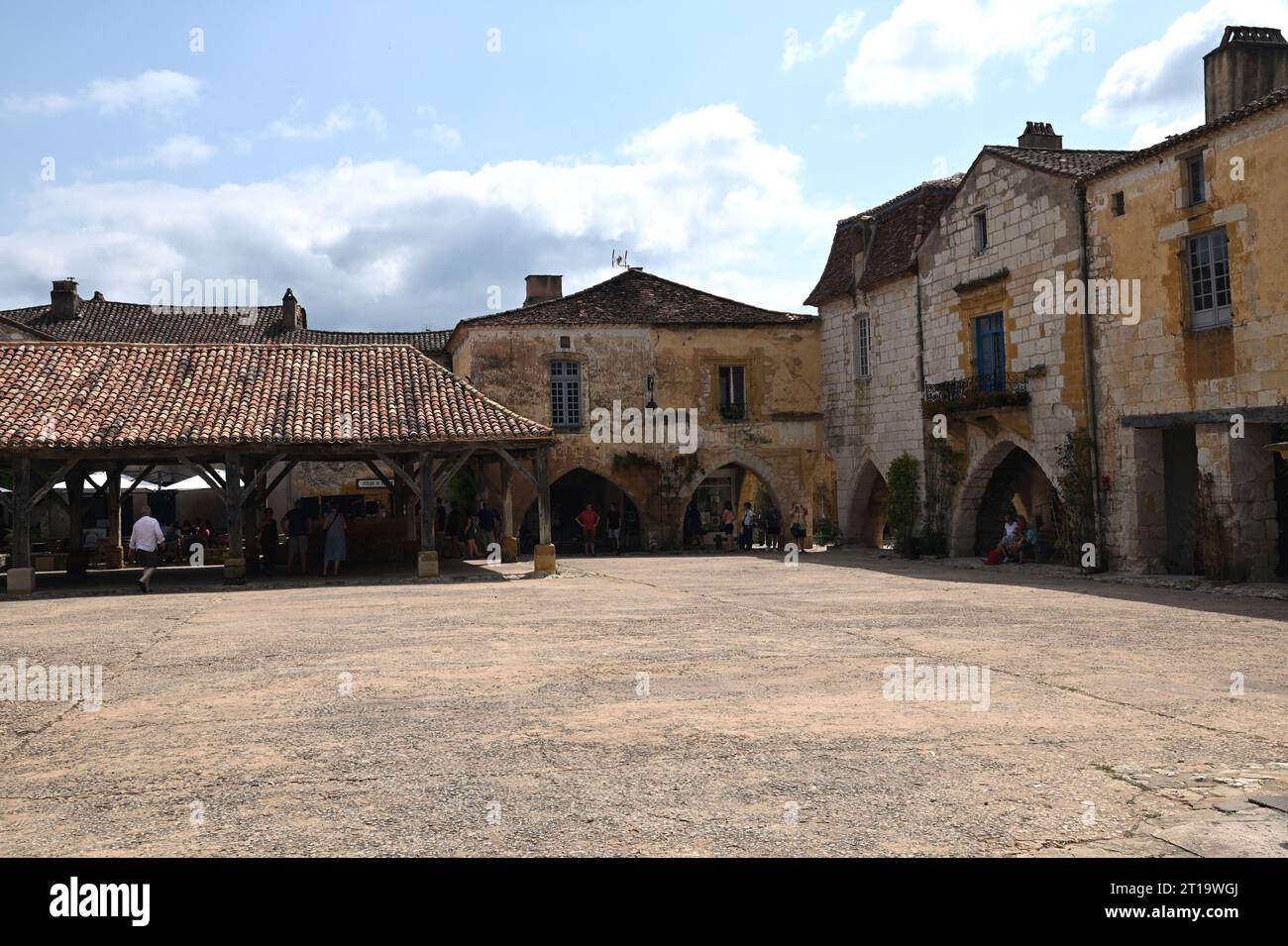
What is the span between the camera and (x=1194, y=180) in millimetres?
17797

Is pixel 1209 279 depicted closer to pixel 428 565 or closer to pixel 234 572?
pixel 428 565

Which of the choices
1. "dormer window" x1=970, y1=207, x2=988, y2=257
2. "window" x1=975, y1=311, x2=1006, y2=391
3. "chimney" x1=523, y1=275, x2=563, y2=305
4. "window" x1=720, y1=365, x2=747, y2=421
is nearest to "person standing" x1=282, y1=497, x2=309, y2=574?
"window" x1=720, y1=365, x2=747, y2=421

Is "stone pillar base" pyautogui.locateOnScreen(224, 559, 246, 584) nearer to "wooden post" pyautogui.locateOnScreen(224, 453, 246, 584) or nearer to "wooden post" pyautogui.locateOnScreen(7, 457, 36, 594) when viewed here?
"wooden post" pyautogui.locateOnScreen(224, 453, 246, 584)

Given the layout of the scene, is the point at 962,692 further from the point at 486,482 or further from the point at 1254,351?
the point at 486,482

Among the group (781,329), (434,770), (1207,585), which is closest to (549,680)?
(434,770)

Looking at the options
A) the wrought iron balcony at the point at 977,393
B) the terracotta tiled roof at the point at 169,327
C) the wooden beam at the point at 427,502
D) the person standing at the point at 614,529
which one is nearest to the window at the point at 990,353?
the wrought iron balcony at the point at 977,393

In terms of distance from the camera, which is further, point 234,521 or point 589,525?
point 589,525

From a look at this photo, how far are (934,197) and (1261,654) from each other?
1829cm

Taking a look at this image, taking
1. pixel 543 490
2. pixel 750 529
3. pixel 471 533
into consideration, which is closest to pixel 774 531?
pixel 750 529

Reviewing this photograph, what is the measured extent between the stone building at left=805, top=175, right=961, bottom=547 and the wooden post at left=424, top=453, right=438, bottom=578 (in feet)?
35.3

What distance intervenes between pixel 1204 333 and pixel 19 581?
18.8 meters

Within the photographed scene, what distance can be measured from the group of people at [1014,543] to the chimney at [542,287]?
1727 centimetres

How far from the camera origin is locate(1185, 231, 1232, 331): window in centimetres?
1723
